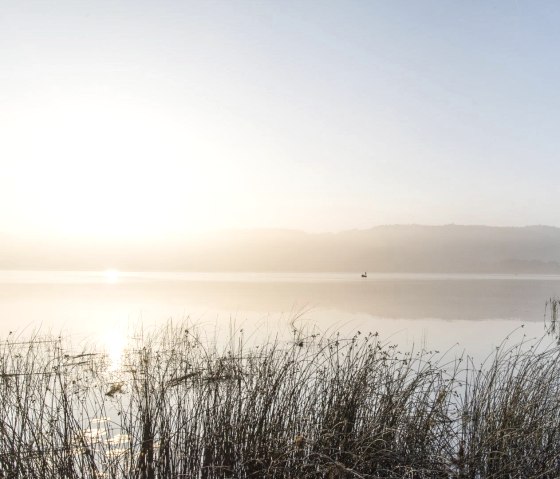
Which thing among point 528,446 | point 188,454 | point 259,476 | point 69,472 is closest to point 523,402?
point 528,446

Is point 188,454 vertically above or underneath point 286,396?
underneath

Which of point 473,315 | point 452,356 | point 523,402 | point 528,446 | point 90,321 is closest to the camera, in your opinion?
point 528,446

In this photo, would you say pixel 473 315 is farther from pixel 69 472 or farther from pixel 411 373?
pixel 69 472

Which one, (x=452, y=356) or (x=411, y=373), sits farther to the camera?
(x=452, y=356)

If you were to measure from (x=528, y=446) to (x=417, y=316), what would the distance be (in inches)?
837

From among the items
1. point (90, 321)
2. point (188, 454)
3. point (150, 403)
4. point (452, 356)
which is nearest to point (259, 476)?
point (188, 454)

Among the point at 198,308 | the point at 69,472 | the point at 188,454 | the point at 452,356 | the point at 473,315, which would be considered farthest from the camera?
the point at 198,308

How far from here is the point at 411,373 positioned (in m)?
9.45

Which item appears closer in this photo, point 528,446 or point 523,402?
point 528,446

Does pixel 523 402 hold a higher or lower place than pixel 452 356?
higher

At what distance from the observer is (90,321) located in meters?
22.4

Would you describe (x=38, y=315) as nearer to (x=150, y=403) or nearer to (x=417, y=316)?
(x=417, y=316)

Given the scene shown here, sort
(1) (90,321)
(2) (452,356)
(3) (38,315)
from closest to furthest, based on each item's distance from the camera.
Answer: (2) (452,356), (1) (90,321), (3) (38,315)

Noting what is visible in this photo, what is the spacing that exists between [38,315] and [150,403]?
21.7m
